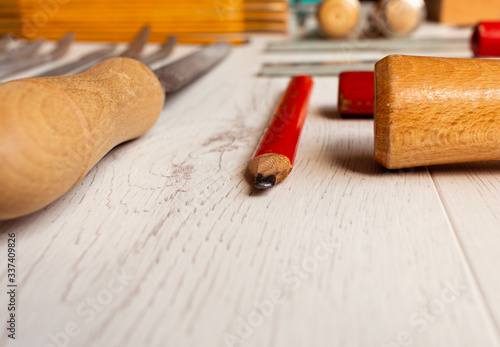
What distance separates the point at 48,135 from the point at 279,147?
0.76 feet

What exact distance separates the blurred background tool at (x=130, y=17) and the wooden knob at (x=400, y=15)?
0.42m

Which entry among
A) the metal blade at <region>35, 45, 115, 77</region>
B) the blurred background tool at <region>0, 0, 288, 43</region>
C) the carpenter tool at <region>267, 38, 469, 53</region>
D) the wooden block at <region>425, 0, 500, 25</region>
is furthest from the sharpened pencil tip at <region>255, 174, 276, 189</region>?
the wooden block at <region>425, 0, 500, 25</region>

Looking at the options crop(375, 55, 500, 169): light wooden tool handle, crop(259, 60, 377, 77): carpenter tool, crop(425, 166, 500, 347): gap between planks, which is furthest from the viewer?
crop(259, 60, 377, 77): carpenter tool

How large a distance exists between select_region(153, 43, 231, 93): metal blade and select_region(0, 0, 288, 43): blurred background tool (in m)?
0.29

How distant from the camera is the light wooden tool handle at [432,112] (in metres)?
0.47

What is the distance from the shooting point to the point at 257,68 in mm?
1229

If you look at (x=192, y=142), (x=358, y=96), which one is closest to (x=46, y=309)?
(x=192, y=142)

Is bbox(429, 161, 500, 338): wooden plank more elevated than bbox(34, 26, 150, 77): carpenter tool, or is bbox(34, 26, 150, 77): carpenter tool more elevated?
bbox(34, 26, 150, 77): carpenter tool

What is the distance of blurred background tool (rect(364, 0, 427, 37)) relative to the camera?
54.5 inches

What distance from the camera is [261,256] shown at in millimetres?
394

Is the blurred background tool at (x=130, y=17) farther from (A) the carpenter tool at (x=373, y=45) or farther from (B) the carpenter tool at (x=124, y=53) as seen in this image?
(B) the carpenter tool at (x=124, y=53)

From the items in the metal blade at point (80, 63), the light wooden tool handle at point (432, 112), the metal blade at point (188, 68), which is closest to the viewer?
the light wooden tool handle at point (432, 112)

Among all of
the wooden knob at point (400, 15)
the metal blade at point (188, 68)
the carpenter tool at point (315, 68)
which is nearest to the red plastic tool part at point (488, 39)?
the carpenter tool at point (315, 68)

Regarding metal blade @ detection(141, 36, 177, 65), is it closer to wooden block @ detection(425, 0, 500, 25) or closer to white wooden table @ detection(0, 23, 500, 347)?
white wooden table @ detection(0, 23, 500, 347)
